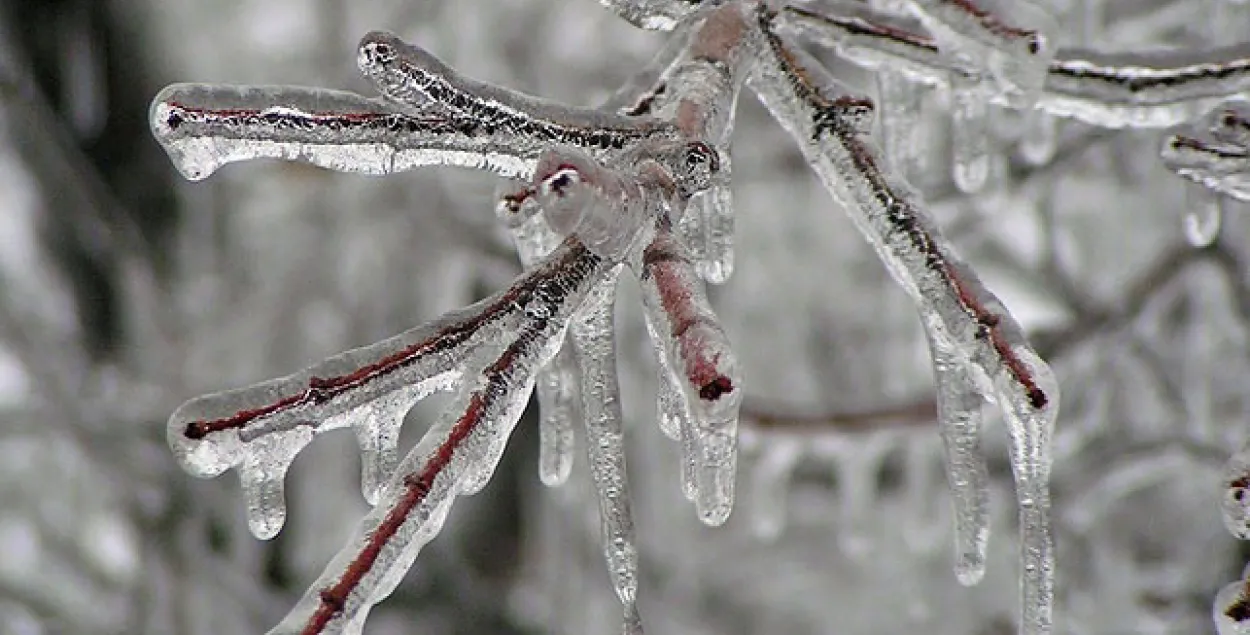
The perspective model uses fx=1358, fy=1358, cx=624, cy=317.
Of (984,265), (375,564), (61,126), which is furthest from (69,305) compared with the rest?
(375,564)

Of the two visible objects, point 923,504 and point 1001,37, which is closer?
point 1001,37

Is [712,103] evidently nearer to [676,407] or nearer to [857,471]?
[676,407]

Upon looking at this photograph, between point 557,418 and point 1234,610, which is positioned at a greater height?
point 557,418

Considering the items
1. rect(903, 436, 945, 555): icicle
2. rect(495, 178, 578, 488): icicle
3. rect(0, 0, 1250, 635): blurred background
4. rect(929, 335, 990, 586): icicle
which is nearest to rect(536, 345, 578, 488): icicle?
rect(495, 178, 578, 488): icicle

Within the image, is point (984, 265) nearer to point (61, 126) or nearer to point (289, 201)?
point (289, 201)

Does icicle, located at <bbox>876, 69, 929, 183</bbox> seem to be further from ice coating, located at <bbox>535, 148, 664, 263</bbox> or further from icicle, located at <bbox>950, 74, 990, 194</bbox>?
ice coating, located at <bbox>535, 148, 664, 263</bbox>

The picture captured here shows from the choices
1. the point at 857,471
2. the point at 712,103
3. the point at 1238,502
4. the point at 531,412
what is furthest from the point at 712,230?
the point at 531,412
